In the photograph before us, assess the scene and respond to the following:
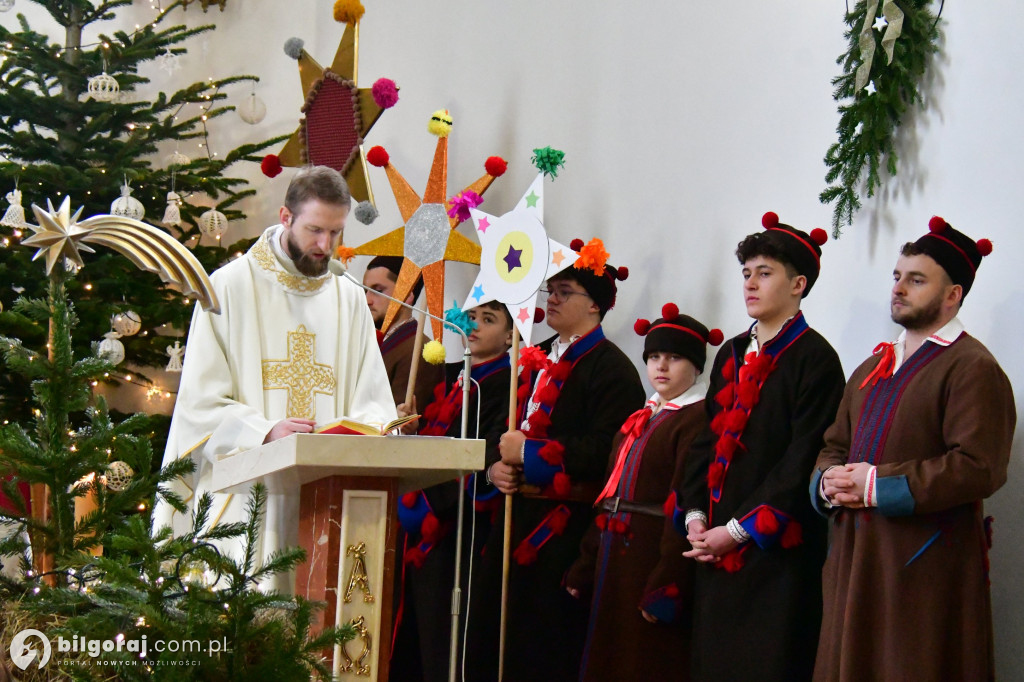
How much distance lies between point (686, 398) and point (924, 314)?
44.6 inches

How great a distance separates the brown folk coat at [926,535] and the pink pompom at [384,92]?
11.2 ft

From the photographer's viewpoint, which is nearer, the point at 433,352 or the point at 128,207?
the point at 433,352

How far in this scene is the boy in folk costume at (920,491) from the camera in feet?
11.4

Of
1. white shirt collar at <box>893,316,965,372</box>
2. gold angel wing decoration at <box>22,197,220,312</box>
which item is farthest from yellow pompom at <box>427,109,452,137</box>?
gold angel wing decoration at <box>22,197,220,312</box>

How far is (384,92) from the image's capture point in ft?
20.5

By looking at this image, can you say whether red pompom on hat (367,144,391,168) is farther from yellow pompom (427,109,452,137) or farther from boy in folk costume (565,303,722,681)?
boy in folk costume (565,303,722,681)

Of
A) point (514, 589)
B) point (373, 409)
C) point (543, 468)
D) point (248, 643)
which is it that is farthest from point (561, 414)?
point (248, 643)

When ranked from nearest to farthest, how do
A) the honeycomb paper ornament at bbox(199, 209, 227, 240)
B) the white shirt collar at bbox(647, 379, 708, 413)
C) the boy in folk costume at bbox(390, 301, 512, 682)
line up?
1. the white shirt collar at bbox(647, 379, 708, 413)
2. the boy in folk costume at bbox(390, 301, 512, 682)
3. the honeycomb paper ornament at bbox(199, 209, 227, 240)

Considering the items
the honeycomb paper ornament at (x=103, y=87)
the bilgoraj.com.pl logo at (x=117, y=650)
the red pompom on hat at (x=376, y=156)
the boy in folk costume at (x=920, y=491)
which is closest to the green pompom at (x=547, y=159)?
the red pompom on hat at (x=376, y=156)

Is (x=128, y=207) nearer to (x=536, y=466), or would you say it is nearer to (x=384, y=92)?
(x=384, y=92)

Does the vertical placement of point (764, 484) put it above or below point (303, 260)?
below

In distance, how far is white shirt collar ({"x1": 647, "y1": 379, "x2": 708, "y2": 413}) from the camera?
466 centimetres

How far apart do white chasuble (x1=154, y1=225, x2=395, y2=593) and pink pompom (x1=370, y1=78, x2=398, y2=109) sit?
2.08 m

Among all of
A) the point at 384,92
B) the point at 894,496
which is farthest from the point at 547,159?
the point at 894,496
